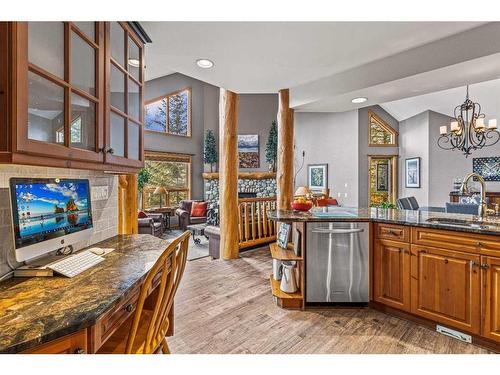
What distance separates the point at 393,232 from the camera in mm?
2387

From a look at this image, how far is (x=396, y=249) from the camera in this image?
2.37 meters

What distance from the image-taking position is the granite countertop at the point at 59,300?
2.54 ft

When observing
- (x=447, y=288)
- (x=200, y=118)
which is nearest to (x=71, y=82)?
(x=447, y=288)

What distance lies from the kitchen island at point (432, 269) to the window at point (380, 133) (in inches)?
216

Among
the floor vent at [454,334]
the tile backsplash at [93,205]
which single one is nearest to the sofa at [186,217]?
the tile backsplash at [93,205]

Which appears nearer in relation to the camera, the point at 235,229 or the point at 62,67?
the point at 62,67

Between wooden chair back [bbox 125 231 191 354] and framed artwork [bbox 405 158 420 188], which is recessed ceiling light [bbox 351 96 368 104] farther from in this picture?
framed artwork [bbox 405 158 420 188]

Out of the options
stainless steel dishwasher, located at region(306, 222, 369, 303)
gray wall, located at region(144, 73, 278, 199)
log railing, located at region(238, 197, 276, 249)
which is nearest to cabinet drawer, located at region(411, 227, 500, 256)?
stainless steel dishwasher, located at region(306, 222, 369, 303)

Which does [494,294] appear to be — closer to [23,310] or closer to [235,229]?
[23,310]

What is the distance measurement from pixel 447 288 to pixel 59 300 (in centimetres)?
256

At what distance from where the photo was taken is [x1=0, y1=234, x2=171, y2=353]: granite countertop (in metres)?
0.77

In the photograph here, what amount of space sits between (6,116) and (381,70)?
328cm

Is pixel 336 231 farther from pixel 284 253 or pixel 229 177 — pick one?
pixel 229 177
